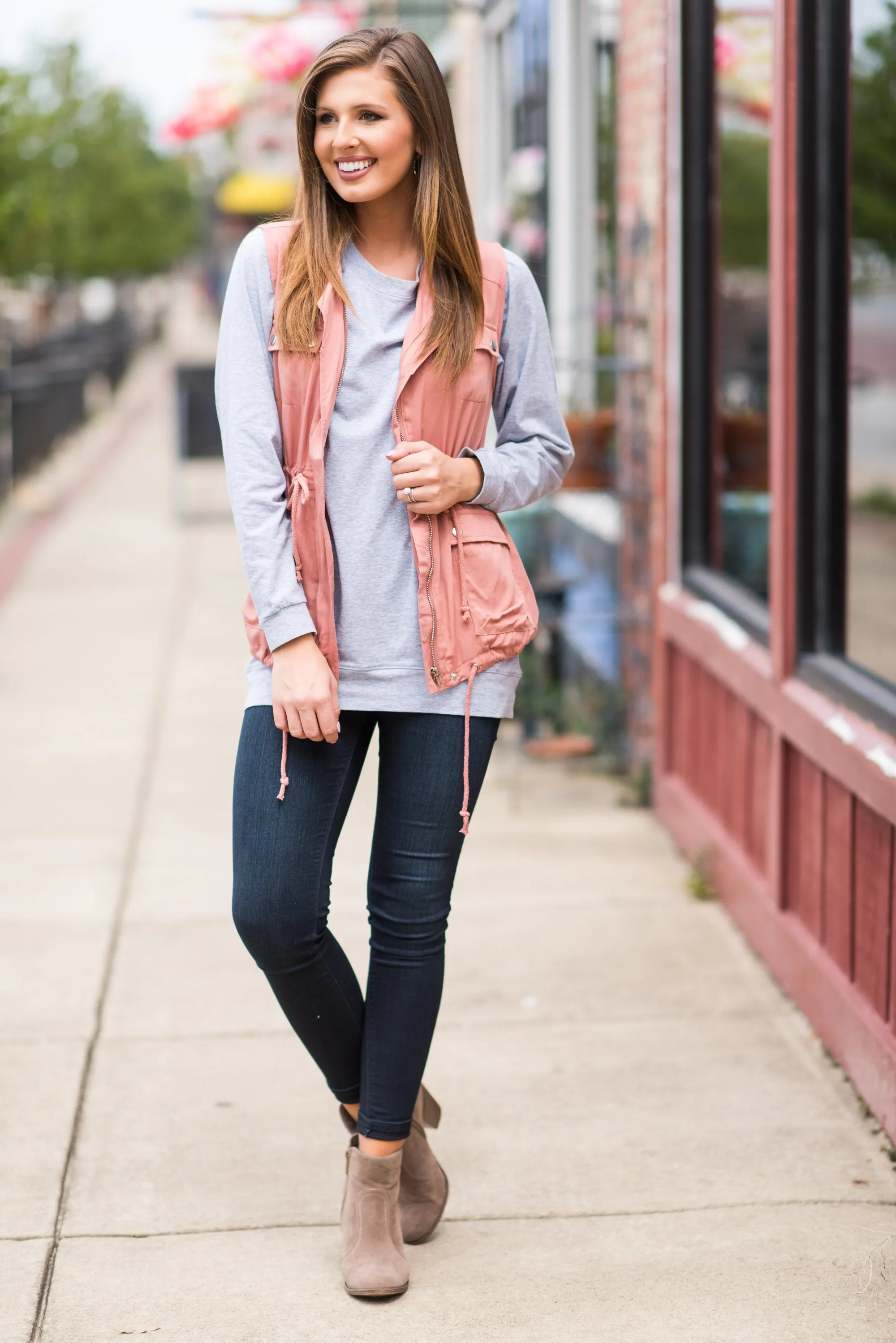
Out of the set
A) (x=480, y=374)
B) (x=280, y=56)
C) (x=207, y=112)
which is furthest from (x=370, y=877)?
(x=207, y=112)

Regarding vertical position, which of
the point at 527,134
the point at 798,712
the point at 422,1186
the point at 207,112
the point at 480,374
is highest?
the point at 207,112

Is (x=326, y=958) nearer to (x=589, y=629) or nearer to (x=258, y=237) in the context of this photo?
(x=258, y=237)

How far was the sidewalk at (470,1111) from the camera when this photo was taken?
280 centimetres

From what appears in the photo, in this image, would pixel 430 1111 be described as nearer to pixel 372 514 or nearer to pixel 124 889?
pixel 372 514

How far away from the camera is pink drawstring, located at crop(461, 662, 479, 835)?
2596mm

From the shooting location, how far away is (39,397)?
14.6 meters

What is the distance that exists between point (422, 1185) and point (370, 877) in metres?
0.62

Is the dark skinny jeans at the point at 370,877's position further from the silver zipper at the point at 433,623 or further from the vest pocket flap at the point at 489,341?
the vest pocket flap at the point at 489,341

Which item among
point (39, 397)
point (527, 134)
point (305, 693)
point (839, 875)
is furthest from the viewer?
point (39, 397)

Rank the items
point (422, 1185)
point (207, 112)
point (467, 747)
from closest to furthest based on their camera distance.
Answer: point (467, 747) < point (422, 1185) < point (207, 112)

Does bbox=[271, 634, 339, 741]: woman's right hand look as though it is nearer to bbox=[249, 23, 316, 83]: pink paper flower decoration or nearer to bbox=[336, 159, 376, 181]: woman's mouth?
bbox=[336, 159, 376, 181]: woman's mouth

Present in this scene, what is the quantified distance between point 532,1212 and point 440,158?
1833 mm

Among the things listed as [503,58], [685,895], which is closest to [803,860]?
[685,895]

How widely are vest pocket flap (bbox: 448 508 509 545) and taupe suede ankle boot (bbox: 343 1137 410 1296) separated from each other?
0.99m
